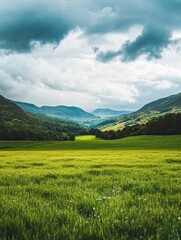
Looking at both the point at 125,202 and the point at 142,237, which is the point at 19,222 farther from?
the point at 125,202

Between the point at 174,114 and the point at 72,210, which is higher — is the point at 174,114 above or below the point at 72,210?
above

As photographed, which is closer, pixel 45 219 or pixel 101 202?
pixel 45 219

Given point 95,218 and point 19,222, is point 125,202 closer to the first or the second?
point 95,218

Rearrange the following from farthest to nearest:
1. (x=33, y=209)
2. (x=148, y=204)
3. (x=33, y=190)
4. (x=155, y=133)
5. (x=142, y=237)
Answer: (x=155, y=133)
(x=33, y=190)
(x=148, y=204)
(x=33, y=209)
(x=142, y=237)

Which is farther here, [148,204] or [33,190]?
[33,190]

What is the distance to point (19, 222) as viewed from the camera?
4.92 metres

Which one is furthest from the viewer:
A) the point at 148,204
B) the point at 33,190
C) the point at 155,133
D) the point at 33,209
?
the point at 155,133

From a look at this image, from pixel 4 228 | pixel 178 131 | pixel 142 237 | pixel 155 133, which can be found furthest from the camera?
pixel 155 133

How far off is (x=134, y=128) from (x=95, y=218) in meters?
141

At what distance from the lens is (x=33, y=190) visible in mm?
8539

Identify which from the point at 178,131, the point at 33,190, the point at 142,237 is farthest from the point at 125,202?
the point at 178,131

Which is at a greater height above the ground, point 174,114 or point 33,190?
point 174,114

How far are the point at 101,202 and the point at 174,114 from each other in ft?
414

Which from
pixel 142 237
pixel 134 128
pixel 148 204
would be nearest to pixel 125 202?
pixel 148 204
